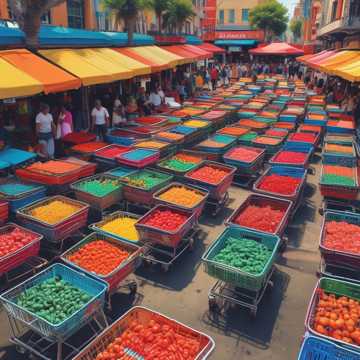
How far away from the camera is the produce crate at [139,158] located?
10.7 metres

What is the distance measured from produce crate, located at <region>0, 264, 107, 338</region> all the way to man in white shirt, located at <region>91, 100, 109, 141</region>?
8432mm

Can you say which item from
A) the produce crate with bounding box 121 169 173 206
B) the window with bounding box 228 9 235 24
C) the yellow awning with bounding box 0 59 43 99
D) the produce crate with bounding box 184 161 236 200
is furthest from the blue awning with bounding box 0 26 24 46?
the window with bounding box 228 9 235 24

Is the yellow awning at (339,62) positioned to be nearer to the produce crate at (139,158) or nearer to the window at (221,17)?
the produce crate at (139,158)

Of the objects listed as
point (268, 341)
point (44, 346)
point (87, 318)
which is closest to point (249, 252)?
point (268, 341)

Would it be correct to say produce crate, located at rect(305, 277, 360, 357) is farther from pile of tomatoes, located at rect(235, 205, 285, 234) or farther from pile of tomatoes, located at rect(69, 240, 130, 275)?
pile of tomatoes, located at rect(69, 240, 130, 275)

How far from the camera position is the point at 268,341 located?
5.92 meters

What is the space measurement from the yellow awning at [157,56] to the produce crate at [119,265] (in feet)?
44.8

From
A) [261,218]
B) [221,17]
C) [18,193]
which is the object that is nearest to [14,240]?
[18,193]

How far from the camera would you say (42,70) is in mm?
11469

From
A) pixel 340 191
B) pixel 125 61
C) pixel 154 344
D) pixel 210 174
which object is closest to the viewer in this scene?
pixel 154 344

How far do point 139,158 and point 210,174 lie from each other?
2265 millimetres

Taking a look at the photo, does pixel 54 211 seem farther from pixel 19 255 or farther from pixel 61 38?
pixel 61 38

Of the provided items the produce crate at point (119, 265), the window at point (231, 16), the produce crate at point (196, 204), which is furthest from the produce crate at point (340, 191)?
the window at point (231, 16)

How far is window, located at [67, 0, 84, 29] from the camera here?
1947cm
